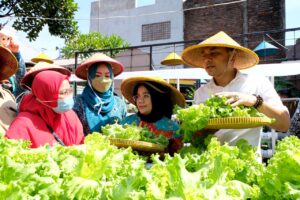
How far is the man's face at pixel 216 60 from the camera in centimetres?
254

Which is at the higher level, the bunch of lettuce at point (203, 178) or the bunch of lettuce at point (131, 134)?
the bunch of lettuce at point (131, 134)

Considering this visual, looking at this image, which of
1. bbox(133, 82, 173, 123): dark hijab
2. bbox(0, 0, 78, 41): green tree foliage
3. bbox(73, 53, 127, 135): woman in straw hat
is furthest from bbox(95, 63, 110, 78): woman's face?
bbox(0, 0, 78, 41): green tree foliage

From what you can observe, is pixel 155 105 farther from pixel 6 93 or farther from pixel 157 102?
pixel 6 93

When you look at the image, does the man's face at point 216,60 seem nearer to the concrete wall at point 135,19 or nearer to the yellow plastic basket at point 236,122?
the yellow plastic basket at point 236,122

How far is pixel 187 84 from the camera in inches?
475

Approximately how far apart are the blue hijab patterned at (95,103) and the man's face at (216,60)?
34.3 inches

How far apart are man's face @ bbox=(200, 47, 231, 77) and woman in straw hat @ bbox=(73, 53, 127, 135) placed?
0.85 meters

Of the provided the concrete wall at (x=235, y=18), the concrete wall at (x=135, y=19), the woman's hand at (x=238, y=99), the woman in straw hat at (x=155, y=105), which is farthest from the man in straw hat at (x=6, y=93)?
the concrete wall at (x=135, y=19)

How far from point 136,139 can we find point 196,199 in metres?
1.34

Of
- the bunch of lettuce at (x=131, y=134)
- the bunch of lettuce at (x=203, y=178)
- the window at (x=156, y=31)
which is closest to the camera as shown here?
the bunch of lettuce at (x=203, y=178)

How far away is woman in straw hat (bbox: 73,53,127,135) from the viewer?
292 centimetres

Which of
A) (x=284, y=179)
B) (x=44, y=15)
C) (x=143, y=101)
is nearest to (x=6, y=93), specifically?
(x=143, y=101)

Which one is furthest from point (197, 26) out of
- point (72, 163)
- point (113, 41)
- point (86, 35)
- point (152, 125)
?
point (72, 163)

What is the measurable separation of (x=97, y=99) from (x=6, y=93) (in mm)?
689
